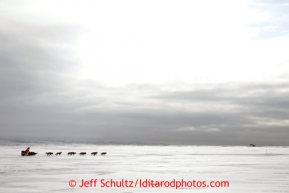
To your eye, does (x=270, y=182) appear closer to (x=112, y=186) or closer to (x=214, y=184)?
(x=214, y=184)

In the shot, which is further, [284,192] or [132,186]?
[132,186]

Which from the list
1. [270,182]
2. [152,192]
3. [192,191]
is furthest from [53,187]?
[270,182]

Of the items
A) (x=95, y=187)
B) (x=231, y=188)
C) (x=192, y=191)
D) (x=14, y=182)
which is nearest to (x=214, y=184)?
(x=231, y=188)

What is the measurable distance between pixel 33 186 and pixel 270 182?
13352mm

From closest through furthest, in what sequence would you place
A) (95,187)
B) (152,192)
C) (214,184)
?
(152,192), (95,187), (214,184)

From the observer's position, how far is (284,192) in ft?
57.7

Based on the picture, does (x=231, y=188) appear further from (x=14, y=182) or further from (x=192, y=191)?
(x=14, y=182)

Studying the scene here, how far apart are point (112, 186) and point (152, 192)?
9.40 ft

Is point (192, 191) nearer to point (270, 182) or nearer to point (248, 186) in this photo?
point (248, 186)

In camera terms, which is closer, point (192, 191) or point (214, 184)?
point (192, 191)

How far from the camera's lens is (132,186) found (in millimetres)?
19625

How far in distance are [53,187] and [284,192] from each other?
37.7 feet

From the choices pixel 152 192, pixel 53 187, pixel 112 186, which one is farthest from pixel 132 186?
pixel 53 187

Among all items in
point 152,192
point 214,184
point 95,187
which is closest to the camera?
point 152,192
